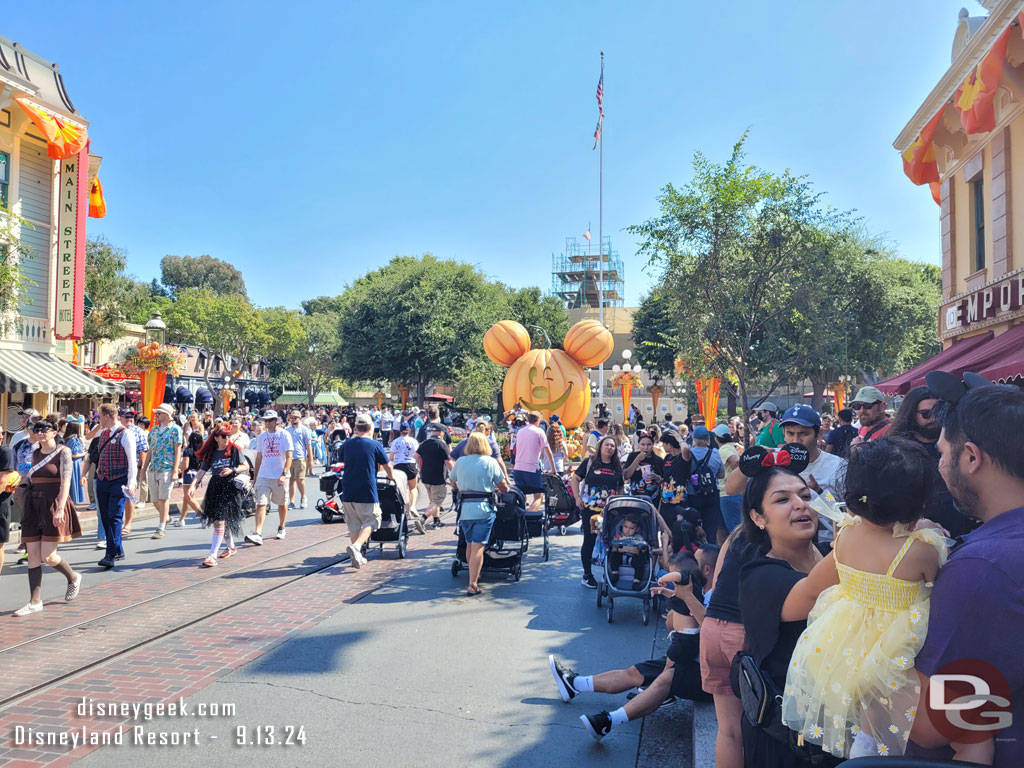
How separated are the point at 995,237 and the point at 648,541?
9.55 m

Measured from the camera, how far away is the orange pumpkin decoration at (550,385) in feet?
71.0

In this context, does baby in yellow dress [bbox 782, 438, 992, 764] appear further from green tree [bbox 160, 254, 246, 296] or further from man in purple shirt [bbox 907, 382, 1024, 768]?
green tree [bbox 160, 254, 246, 296]

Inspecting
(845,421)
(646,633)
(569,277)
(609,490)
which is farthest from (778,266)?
(569,277)

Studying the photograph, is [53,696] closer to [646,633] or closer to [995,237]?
[646,633]

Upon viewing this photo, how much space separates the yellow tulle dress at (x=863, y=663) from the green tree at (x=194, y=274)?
6814cm

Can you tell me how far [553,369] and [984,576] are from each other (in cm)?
2022

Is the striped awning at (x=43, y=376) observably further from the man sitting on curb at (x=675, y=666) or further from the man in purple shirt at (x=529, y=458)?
the man sitting on curb at (x=675, y=666)

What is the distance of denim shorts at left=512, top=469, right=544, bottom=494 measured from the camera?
9.90 m

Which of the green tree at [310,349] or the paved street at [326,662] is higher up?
the green tree at [310,349]

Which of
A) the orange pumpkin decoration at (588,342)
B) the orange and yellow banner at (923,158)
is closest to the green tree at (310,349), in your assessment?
the orange pumpkin decoration at (588,342)

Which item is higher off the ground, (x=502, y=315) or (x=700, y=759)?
(x=502, y=315)

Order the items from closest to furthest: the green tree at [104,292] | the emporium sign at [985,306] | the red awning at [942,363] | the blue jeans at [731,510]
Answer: the blue jeans at [731,510] < the emporium sign at [985,306] < the red awning at [942,363] < the green tree at [104,292]

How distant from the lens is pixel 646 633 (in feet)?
19.3

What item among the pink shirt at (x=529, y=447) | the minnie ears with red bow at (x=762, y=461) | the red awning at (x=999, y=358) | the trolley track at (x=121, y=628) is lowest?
the trolley track at (x=121, y=628)
